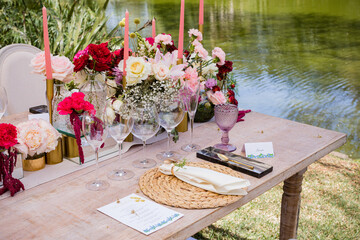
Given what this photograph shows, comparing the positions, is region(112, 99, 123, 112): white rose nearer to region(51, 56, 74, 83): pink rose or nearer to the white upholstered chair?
region(51, 56, 74, 83): pink rose

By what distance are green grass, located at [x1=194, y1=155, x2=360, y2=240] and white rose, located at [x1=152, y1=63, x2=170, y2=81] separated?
121 centimetres

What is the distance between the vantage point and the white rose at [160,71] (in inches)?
59.3

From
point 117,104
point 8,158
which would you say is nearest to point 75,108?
point 117,104

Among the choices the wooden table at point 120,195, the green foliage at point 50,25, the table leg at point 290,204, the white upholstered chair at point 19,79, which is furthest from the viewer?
the green foliage at point 50,25

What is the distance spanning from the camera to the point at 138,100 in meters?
1.48

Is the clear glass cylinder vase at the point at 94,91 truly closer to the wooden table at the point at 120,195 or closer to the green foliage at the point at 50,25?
the wooden table at the point at 120,195

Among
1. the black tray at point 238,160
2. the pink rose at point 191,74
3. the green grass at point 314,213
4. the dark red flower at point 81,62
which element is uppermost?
the dark red flower at point 81,62

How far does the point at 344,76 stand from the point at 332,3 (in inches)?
284

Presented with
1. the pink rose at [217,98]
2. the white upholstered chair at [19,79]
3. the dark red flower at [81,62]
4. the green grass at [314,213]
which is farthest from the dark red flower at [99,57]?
the green grass at [314,213]

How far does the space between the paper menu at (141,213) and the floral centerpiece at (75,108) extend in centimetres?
29

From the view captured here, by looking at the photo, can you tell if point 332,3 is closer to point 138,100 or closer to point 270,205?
point 270,205

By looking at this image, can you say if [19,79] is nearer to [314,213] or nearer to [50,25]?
[314,213]

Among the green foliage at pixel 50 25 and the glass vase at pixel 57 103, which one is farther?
the green foliage at pixel 50 25

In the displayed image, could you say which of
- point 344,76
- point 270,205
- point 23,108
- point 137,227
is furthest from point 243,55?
point 137,227
